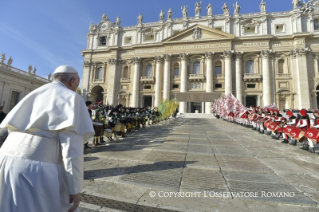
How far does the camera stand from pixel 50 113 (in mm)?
1274

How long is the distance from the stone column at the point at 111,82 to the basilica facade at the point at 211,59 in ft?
0.65

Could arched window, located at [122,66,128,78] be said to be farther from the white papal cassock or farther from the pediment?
the white papal cassock

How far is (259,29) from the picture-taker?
2898 centimetres

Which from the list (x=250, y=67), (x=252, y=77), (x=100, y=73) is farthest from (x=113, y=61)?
(x=252, y=77)

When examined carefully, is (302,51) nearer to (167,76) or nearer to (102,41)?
(167,76)

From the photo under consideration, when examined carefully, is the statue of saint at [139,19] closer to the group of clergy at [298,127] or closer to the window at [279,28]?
the window at [279,28]

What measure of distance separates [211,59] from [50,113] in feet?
101

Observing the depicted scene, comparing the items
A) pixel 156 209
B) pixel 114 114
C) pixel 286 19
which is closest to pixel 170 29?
pixel 286 19

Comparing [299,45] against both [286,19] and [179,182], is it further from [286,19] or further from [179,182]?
[179,182]

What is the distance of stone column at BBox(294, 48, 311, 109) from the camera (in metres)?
25.0

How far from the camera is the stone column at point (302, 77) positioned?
2497cm

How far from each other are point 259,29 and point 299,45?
6.80m

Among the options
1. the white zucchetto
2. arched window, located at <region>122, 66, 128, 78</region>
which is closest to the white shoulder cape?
the white zucchetto

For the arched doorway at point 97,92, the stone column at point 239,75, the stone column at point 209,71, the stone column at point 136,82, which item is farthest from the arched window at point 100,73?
the stone column at point 239,75
